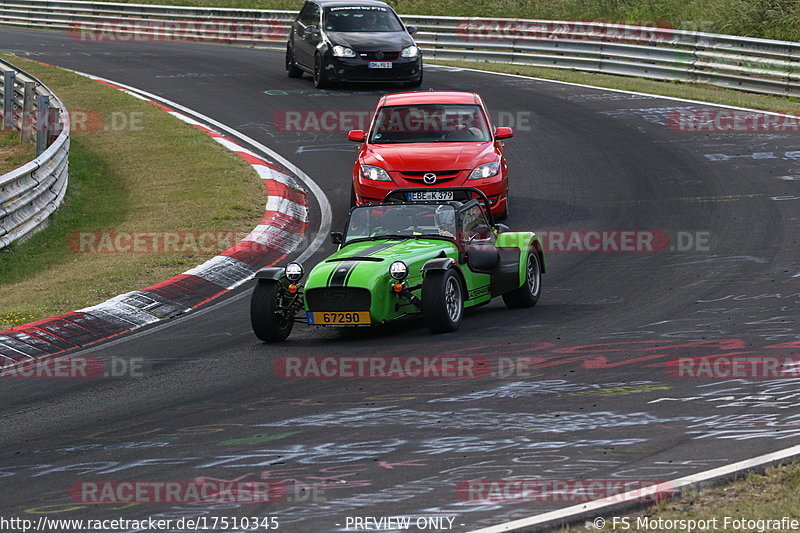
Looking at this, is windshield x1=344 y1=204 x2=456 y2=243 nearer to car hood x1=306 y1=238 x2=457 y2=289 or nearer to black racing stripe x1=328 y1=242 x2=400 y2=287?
car hood x1=306 y1=238 x2=457 y2=289

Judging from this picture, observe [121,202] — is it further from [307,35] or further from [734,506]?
[734,506]

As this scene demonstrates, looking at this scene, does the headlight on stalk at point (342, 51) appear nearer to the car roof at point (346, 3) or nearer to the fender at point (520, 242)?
the car roof at point (346, 3)

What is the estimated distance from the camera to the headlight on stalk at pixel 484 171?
16.5 meters

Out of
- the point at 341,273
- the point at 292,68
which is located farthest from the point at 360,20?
the point at 341,273

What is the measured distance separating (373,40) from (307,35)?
1.81m

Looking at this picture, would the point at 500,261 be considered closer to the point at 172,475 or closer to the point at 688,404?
the point at 688,404

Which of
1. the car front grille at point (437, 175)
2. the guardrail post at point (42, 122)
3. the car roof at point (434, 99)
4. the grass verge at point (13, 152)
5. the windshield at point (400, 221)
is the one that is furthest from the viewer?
the grass verge at point (13, 152)

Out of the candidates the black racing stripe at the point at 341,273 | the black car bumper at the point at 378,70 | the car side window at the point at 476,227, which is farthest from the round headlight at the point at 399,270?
the black car bumper at the point at 378,70

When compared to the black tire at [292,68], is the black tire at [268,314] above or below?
below

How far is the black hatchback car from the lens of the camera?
26203 millimetres

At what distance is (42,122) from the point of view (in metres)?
19.4

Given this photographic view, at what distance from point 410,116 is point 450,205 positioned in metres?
5.30

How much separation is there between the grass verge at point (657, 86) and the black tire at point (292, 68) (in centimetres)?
458

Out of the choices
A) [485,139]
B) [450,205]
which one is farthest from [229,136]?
A: [450,205]
